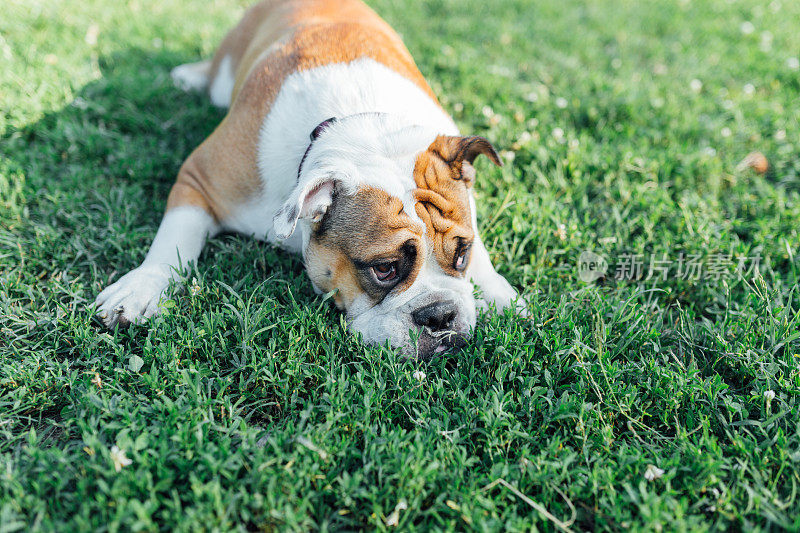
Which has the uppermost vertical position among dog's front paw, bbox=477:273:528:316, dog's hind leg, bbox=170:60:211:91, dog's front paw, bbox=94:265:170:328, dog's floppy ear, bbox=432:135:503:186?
dog's floppy ear, bbox=432:135:503:186

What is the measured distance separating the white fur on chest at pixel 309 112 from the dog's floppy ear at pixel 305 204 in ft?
1.83

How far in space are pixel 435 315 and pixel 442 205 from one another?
0.60 meters

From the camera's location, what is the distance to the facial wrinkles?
121 inches

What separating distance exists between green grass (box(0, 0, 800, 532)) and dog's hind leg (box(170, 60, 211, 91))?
244 millimetres

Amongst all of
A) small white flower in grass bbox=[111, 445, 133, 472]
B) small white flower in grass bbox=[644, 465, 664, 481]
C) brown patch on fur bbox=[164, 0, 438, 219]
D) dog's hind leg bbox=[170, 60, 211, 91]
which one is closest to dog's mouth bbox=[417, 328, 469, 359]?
small white flower in grass bbox=[644, 465, 664, 481]

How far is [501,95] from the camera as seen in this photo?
18.2 feet

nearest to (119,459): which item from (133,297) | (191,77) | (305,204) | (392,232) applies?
(133,297)

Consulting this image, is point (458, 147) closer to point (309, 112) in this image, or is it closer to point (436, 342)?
point (309, 112)

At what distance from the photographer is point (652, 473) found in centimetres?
245

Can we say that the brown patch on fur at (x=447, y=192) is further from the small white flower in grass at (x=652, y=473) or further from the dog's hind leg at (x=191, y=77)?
the dog's hind leg at (x=191, y=77)

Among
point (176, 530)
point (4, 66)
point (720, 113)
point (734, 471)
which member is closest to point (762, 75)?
point (720, 113)

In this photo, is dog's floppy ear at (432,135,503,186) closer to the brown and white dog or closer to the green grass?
the brown and white dog

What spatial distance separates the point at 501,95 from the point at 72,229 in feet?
12.5

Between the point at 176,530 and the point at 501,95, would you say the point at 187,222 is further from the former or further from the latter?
the point at 501,95
